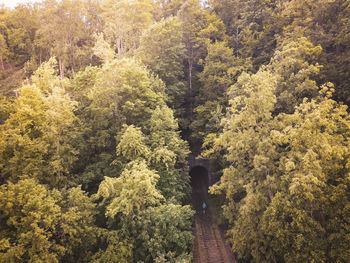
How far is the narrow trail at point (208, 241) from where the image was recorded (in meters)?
15.8

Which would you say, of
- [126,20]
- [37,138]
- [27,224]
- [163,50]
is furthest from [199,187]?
[126,20]

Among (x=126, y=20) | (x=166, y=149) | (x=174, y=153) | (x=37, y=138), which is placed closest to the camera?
(x=37, y=138)

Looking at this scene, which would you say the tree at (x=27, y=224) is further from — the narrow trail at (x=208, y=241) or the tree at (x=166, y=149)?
the narrow trail at (x=208, y=241)

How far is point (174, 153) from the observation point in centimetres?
1766

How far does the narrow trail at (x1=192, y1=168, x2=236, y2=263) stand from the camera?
1575 centimetres

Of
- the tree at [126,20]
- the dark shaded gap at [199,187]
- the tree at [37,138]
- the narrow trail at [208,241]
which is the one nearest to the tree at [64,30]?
the tree at [126,20]

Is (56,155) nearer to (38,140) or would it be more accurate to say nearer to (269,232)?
(38,140)

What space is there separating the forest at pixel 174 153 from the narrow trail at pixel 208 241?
52.5 inches

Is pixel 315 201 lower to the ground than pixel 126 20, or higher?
lower

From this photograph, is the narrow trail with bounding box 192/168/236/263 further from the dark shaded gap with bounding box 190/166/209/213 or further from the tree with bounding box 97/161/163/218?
the tree with bounding box 97/161/163/218

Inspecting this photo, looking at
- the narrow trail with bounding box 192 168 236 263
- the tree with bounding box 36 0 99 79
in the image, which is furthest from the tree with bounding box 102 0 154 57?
the narrow trail with bounding box 192 168 236 263

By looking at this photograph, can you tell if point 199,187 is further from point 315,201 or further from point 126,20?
point 126,20

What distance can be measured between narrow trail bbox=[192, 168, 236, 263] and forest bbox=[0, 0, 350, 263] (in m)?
1.33

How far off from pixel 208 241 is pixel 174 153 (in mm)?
7546
